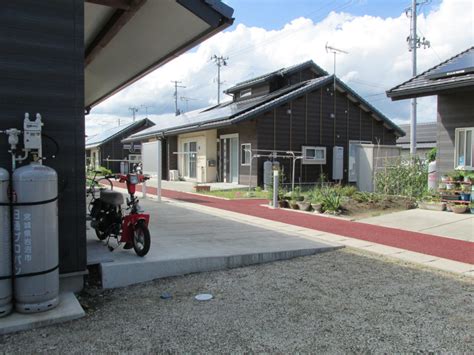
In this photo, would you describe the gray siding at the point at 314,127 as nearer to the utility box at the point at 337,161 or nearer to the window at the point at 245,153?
the utility box at the point at 337,161

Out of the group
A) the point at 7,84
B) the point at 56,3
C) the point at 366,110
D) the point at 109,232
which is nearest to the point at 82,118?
the point at 7,84

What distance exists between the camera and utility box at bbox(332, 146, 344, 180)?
19641 mm

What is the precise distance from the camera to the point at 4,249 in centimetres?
329

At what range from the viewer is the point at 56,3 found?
148 inches

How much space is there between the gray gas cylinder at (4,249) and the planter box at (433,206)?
9.27 metres

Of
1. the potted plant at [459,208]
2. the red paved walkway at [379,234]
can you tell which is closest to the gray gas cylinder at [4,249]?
the red paved walkway at [379,234]

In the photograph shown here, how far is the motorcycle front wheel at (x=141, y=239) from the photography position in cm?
468

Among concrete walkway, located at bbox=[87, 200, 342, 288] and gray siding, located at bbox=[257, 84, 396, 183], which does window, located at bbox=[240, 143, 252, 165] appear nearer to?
gray siding, located at bbox=[257, 84, 396, 183]

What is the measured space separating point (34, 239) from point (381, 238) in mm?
5662

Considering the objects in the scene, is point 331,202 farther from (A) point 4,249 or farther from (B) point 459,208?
(A) point 4,249

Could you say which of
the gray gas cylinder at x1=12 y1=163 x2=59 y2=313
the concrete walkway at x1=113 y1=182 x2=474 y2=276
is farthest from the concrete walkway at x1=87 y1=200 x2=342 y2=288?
the gray gas cylinder at x1=12 y1=163 x2=59 y2=313

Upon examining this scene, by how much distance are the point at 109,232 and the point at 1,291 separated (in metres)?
1.97

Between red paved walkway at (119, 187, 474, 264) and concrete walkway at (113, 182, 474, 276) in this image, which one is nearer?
concrete walkway at (113, 182, 474, 276)

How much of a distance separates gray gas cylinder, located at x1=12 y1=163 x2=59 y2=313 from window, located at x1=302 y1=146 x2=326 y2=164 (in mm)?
16068
